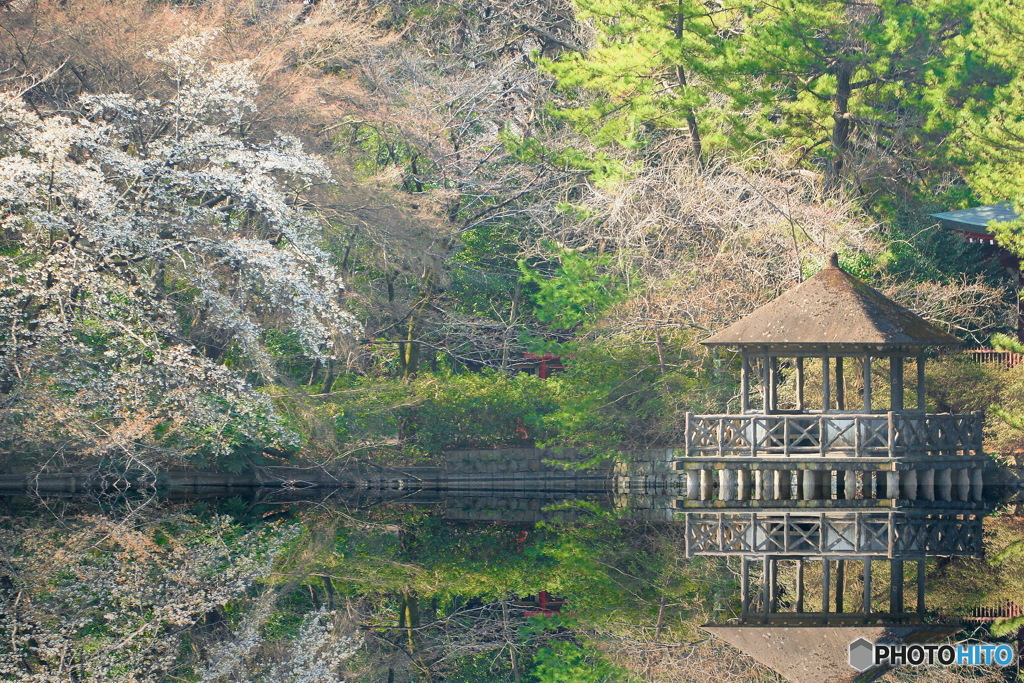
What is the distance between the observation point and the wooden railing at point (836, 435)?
21516mm

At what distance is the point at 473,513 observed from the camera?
2323 centimetres

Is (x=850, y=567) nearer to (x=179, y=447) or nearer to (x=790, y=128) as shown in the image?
(x=179, y=447)

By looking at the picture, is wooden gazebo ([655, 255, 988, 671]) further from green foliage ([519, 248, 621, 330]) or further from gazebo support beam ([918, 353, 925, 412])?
green foliage ([519, 248, 621, 330])

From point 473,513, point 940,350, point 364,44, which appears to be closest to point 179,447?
point 473,513

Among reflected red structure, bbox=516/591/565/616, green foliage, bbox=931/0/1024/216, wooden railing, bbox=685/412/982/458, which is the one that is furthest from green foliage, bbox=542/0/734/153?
reflected red structure, bbox=516/591/565/616

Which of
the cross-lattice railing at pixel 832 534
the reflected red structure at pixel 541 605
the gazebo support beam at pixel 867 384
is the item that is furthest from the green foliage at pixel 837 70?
the reflected red structure at pixel 541 605

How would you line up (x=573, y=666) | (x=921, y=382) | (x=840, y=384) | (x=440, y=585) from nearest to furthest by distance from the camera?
1. (x=573, y=666)
2. (x=440, y=585)
3. (x=921, y=382)
4. (x=840, y=384)

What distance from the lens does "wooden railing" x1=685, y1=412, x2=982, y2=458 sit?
21516mm

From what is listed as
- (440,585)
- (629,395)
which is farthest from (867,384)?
(440,585)

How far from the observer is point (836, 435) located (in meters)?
21.6

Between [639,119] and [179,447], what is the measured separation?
495 inches

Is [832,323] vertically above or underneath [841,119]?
underneath

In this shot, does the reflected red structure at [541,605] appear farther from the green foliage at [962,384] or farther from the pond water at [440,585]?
the green foliage at [962,384]

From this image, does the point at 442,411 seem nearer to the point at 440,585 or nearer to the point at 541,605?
the point at 440,585
